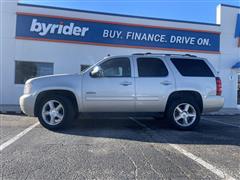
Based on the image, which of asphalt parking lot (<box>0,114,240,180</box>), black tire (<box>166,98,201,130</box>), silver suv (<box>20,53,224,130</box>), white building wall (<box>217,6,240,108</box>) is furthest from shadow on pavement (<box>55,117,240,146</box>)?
white building wall (<box>217,6,240,108</box>)

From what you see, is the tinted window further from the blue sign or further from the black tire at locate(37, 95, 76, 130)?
the blue sign

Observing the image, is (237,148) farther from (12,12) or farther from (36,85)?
(12,12)

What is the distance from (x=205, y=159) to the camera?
5211 mm

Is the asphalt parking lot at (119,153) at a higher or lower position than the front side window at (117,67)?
lower

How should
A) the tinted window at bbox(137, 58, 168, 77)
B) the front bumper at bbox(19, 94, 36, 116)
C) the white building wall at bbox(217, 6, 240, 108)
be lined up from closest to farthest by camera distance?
the front bumper at bbox(19, 94, 36, 116) → the tinted window at bbox(137, 58, 168, 77) → the white building wall at bbox(217, 6, 240, 108)

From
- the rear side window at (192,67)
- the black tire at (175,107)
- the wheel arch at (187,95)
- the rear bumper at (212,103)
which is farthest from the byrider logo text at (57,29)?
the rear bumper at (212,103)

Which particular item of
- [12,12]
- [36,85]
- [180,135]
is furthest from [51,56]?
[180,135]

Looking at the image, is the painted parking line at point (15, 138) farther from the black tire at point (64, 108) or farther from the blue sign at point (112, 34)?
the blue sign at point (112, 34)

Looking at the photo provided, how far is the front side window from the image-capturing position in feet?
25.8

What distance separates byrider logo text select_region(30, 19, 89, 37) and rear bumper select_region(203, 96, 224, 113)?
8.02 m

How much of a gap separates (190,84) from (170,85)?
554mm

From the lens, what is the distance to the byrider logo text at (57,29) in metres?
13.9

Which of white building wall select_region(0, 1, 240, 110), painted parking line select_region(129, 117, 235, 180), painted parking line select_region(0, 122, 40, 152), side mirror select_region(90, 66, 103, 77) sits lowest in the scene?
painted parking line select_region(129, 117, 235, 180)

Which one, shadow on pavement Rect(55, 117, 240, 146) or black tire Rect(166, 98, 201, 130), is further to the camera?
black tire Rect(166, 98, 201, 130)
